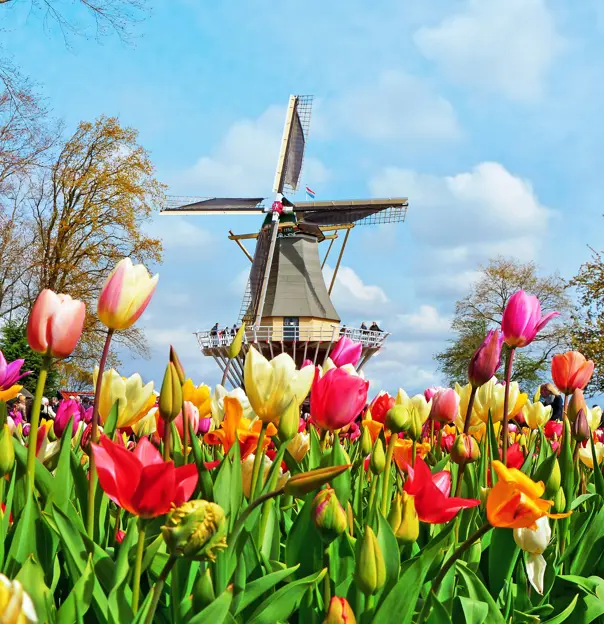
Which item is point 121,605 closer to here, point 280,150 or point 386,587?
point 386,587

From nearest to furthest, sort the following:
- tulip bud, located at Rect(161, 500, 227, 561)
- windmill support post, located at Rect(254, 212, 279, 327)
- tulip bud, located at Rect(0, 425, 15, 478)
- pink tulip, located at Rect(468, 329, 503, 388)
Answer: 1. tulip bud, located at Rect(161, 500, 227, 561)
2. tulip bud, located at Rect(0, 425, 15, 478)
3. pink tulip, located at Rect(468, 329, 503, 388)
4. windmill support post, located at Rect(254, 212, 279, 327)

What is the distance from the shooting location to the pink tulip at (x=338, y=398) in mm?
1420

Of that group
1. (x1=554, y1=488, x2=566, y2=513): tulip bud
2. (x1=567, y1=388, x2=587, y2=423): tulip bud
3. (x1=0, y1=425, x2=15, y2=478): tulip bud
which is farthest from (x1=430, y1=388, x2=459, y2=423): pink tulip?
(x1=0, y1=425, x2=15, y2=478): tulip bud

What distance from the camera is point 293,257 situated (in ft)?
96.9

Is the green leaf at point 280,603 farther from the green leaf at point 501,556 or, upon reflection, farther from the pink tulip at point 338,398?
the green leaf at point 501,556

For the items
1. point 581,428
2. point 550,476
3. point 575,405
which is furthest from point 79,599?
point 575,405

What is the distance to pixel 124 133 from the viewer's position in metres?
24.4

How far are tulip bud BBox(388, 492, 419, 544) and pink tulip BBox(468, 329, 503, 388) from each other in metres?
0.78

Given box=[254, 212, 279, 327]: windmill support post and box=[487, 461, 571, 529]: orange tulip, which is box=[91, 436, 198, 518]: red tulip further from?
box=[254, 212, 279, 327]: windmill support post

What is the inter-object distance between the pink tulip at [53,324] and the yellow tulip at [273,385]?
366 mm

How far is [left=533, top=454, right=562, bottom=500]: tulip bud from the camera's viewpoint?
1.58m

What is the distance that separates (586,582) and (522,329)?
70cm

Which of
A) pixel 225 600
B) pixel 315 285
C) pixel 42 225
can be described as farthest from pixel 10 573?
pixel 315 285

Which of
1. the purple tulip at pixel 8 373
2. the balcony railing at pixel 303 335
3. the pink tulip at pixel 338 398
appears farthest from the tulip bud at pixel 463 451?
the balcony railing at pixel 303 335
